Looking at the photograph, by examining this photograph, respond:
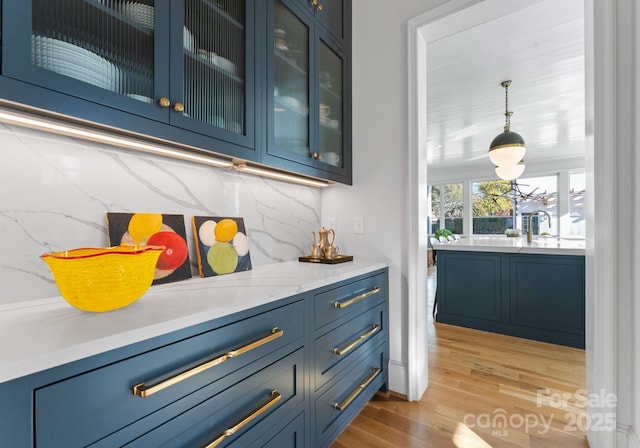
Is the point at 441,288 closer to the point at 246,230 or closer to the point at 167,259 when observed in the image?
the point at 246,230

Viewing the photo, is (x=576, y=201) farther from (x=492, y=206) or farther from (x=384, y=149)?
(x=384, y=149)

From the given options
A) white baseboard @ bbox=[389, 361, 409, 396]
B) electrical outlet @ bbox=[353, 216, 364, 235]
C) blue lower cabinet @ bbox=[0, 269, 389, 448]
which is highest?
electrical outlet @ bbox=[353, 216, 364, 235]

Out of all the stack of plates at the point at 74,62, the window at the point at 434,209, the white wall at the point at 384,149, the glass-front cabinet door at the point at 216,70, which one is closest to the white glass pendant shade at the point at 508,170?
the white wall at the point at 384,149

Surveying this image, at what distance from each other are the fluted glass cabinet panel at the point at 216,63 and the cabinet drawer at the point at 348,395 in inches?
49.8

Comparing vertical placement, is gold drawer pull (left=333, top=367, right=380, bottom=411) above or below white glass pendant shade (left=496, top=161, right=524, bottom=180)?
below

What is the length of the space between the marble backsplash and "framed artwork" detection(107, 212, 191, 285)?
4 cm

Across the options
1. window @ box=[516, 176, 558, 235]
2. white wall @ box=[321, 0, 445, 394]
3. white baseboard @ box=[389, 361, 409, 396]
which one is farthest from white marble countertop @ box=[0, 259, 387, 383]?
window @ box=[516, 176, 558, 235]

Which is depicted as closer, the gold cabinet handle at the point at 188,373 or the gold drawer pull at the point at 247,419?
the gold cabinet handle at the point at 188,373

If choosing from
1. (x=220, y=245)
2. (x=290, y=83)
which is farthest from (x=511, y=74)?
(x=220, y=245)

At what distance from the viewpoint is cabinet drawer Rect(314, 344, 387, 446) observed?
49.1 inches

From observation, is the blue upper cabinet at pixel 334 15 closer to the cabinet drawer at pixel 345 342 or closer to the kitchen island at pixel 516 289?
the cabinet drawer at pixel 345 342

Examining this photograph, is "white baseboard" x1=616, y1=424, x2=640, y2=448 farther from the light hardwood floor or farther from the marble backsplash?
the marble backsplash

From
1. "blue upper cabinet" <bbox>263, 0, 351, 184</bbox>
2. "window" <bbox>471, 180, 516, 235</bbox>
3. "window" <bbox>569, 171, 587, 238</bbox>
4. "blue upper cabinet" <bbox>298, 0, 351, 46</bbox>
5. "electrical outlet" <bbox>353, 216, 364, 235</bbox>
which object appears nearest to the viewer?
"blue upper cabinet" <bbox>263, 0, 351, 184</bbox>

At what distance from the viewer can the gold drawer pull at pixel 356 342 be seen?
1.35 meters
